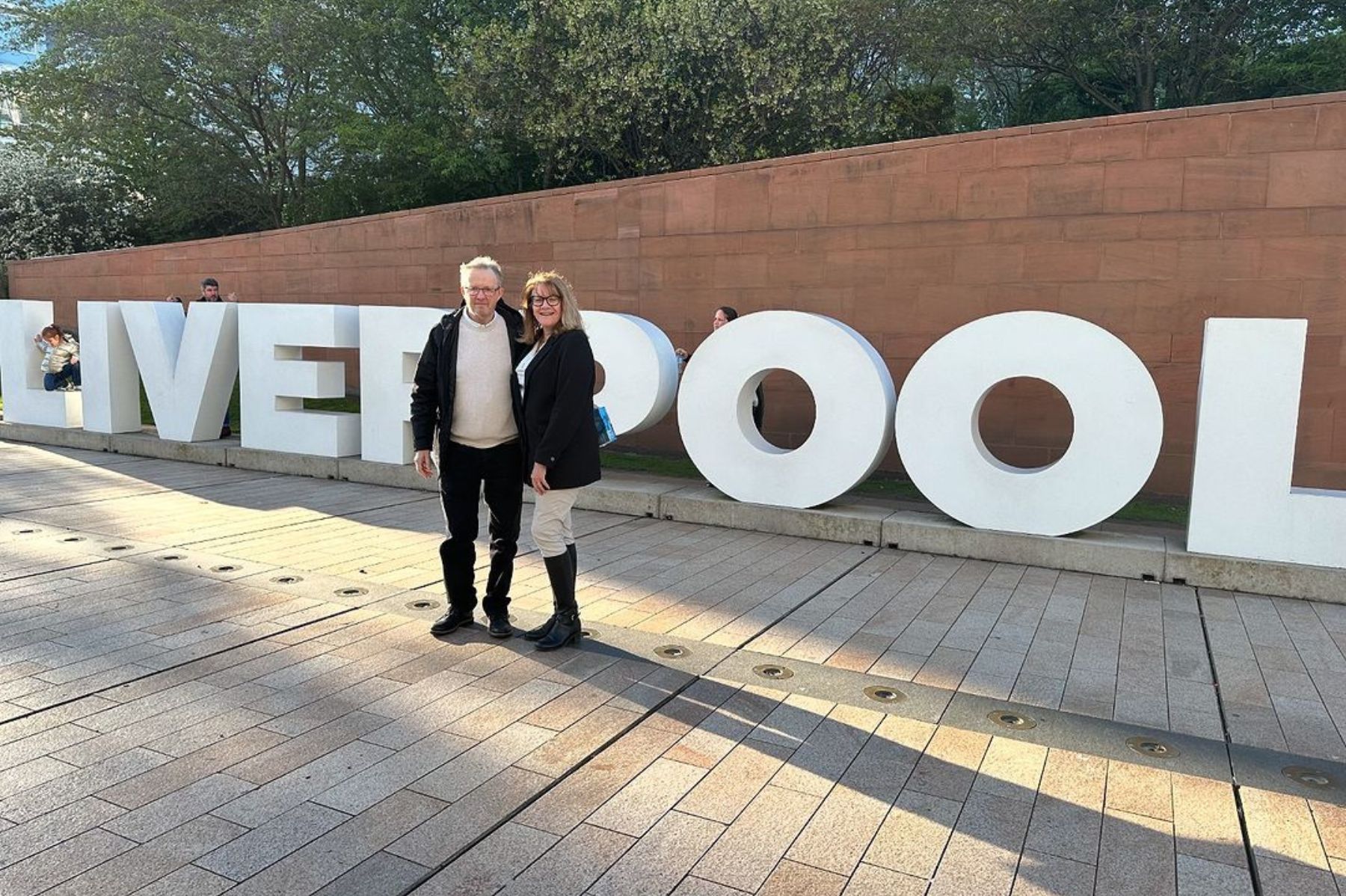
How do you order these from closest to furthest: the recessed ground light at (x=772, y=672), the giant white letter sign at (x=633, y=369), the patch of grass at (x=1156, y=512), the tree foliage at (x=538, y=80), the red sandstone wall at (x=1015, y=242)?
the recessed ground light at (x=772, y=672)
the patch of grass at (x=1156, y=512)
the red sandstone wall at (x=1015, y=242)
the giant white letter sign at (x=633, y=369)
the tree foliage at (x=538, y=80)

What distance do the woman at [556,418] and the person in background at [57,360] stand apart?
10.0 meters

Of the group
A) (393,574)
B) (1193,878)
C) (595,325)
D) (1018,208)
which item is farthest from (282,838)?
(1018,208)

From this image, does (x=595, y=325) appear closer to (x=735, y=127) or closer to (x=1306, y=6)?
(x=735, y=127)

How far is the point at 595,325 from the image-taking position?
8727 millimetres

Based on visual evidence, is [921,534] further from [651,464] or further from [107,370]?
[107,370]

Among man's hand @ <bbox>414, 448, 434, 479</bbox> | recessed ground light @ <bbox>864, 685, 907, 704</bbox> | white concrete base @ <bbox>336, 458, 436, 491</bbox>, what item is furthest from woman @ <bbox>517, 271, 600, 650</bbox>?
white concrete base @ <bbox>336, 458, 436, 491</bbox>

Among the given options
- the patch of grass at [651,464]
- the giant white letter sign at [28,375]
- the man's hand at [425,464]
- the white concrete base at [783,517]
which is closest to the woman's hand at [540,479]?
the man's hand at [425,464]

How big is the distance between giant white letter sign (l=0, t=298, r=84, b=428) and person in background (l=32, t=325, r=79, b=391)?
0.10 m

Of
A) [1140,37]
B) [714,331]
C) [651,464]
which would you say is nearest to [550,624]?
[714,331]

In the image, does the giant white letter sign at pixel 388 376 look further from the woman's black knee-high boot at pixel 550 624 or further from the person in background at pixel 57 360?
the person in background at pixel 57 360

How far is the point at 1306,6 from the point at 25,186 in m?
25.2

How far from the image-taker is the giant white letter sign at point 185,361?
10.1 meters

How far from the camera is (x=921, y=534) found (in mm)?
7078

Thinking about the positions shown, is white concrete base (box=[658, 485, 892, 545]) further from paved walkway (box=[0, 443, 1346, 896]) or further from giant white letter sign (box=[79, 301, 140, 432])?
giant white letter sign (box=[79, 301, 140, 432])
